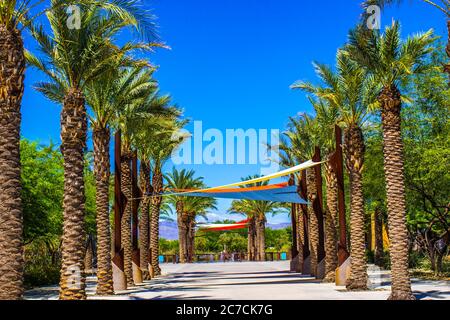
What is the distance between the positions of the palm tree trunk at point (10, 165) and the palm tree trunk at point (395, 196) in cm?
981

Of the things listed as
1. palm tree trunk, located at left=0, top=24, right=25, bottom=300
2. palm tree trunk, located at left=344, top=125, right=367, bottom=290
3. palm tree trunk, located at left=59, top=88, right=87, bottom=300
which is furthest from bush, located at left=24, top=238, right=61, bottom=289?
palm tree trunk, located at left=0, top=24, right=25, bottom=300

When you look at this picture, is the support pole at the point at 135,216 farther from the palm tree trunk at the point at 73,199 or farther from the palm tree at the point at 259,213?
the palm tree at the point at 259,213

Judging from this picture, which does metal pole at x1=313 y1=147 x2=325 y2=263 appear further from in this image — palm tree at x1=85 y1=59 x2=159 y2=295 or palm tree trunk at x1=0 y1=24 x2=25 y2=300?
palm tree trunk at x1=0 y1=24 x2=25 y2=300

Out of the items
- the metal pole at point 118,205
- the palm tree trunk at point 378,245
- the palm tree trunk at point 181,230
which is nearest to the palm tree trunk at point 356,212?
the metal pole at point 118,205

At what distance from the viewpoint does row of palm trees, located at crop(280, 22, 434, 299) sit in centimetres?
1730

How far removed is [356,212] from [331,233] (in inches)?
181

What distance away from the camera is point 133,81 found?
975 inches

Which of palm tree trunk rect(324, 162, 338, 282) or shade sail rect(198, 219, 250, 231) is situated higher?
shade sail rect(198, 219, 250, 231)

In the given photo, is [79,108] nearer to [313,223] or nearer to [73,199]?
[73,199]

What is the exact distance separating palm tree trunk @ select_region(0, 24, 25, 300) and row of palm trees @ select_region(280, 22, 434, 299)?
32.1 feet

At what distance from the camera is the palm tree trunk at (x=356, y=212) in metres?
21.8

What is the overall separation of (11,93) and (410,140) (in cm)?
1944

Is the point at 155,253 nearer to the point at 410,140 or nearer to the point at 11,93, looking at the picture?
the point at 410,140
